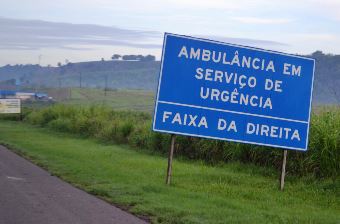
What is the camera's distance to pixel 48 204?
10.2m

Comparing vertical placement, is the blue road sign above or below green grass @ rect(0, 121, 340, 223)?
above

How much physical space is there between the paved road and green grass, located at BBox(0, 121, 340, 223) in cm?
40

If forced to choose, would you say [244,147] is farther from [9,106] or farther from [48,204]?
[9,106]

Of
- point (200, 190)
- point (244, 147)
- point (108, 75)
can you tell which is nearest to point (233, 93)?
point (200, 190)

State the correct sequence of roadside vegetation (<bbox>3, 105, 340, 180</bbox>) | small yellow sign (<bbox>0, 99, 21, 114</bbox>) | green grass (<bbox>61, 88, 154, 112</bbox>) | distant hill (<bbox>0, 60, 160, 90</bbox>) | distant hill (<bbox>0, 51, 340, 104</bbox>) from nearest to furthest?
roadside vegetation (<bbox>3, 105, 340, 180</bbox>) < small yellow sign (<bbox>0, 99, 21, 114</bbox>) < green grass (<bbox>61, 88, 154, 112</bbox>) < distant hill (<bbox>0, 51, 340, 104</bbox>) < distant hill (<bbox>0, 60, 160, 90</bbox>)

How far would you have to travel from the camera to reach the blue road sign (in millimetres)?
12961

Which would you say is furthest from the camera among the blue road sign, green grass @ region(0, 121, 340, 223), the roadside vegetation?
the roadside vegetation

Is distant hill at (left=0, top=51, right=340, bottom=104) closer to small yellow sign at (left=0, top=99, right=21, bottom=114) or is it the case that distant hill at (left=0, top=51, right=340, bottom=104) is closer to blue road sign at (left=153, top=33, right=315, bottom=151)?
small yellow sign at (left=0, top=99, right=21, bottom=114)

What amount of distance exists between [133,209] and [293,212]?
262 centimetres

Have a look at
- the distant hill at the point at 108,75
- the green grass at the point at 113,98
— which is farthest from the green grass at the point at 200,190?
the distant hill at the point at 108,75

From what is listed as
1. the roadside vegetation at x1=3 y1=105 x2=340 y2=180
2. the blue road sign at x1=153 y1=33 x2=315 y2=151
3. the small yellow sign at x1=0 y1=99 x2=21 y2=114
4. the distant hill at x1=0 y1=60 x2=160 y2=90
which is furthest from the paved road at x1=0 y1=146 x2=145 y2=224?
the distant hill at x1=0 y1=60 x2=160 y2=90

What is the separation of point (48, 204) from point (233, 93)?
5.01 metres

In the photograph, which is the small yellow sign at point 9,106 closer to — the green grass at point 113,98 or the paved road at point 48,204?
the green grass at point 113,98

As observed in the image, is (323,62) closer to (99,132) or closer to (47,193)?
(99,132)
